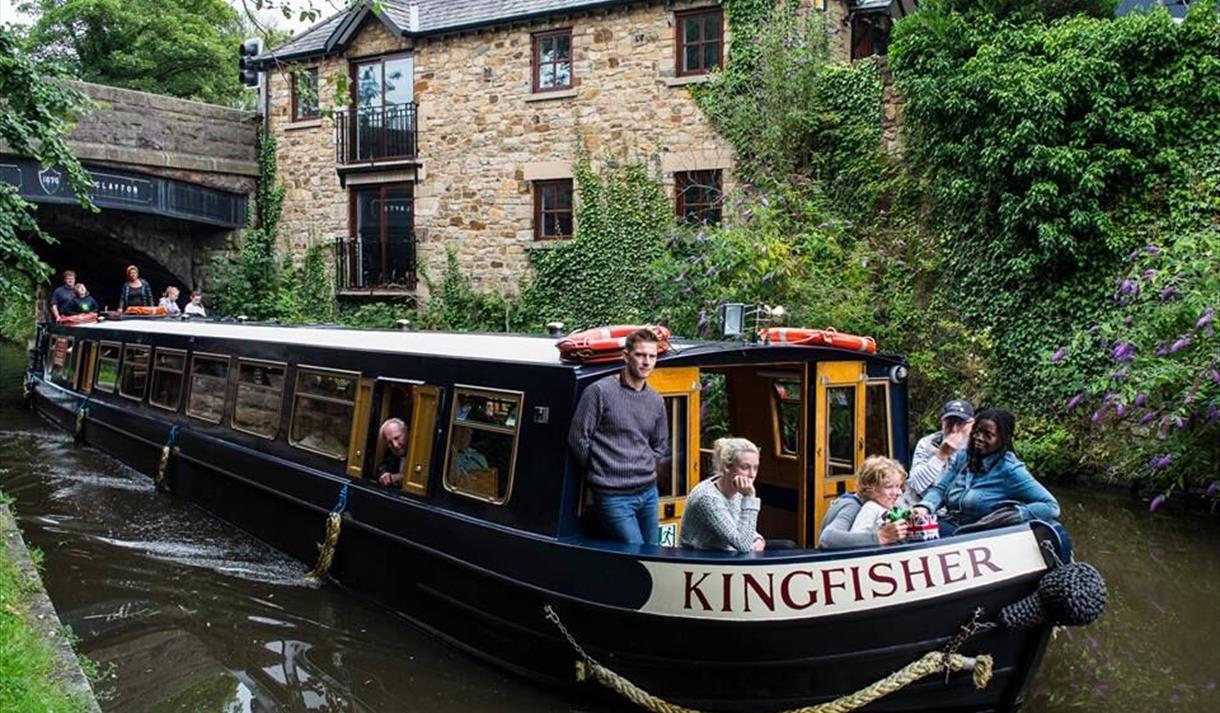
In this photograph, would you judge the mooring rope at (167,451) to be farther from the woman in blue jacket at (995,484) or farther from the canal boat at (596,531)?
the woman in blue jacket at (995,484)

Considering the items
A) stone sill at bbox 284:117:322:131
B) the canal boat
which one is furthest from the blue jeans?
stone sill at bbox 284:117:322:131

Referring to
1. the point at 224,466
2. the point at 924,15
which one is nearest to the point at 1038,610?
the point at 224,466

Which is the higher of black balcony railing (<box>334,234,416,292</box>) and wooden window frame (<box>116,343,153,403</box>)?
black balcony railing (<box>334,234,416,292</box>)

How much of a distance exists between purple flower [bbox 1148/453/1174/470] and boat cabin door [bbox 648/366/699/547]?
18.5 feet

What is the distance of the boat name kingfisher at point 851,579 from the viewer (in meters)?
4.87

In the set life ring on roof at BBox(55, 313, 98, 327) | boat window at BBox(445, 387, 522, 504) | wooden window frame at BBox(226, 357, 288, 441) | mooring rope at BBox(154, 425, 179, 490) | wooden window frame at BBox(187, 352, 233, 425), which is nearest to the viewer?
boat window at BBox(445, 387, 522, 504)

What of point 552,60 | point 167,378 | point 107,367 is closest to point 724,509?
point 167,378

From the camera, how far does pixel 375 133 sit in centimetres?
1956

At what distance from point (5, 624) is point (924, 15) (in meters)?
12.0

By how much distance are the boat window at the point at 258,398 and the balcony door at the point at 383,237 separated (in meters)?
9.91

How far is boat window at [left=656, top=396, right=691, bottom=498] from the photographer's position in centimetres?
595

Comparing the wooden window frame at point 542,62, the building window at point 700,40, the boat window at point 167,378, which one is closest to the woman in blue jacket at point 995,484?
the boat window at point 167,378

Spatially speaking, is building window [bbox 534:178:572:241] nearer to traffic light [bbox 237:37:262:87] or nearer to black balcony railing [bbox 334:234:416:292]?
black balcony railing [bbox 334:234:416:292]

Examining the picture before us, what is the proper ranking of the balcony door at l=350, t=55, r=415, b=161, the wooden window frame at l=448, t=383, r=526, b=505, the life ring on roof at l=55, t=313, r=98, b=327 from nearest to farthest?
the wooden window frame at l=448, t=383, r=526, b=505
the life ring on roof at l=55, t=313, r=98, b=327
the balcony door at l=350, t=55, r=415, b=161
